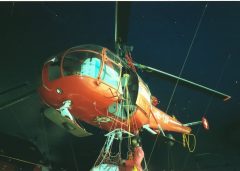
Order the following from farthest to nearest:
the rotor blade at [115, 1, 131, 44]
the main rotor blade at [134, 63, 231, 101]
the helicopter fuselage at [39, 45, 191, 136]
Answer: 1. the main rotor blade at [134, 63, 231, 101]
2. the helicopter fuselage at [39, 45, 191, 136]
3. the rotor blade at [115, 1, 131, 44]

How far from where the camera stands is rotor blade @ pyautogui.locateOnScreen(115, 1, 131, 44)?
14.1ft

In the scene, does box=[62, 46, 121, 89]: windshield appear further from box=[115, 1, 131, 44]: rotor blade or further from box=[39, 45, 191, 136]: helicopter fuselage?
box=[115, 1, 131, 44]: rotor blade

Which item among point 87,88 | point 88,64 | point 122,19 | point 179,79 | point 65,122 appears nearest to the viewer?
point 122,19

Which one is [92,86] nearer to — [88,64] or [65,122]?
[88,64]

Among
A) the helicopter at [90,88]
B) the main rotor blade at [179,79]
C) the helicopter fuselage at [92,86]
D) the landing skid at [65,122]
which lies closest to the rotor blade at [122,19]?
the helicopter at [90,88]

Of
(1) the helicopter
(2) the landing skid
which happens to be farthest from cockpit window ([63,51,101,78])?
(2) the landing skid

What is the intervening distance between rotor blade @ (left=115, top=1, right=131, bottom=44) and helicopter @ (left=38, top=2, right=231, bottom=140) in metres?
0.02

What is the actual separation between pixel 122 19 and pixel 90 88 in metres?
1.24

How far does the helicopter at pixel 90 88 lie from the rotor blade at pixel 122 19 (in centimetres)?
2

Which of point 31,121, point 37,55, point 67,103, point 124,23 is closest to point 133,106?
point 67,103

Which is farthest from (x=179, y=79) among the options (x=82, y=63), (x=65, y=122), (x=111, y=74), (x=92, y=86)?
(x=65, y=122)

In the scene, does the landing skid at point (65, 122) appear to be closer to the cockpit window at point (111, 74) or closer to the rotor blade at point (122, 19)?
the cockpit window at point (111, 74)

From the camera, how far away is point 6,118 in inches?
316

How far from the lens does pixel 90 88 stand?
481 cm
